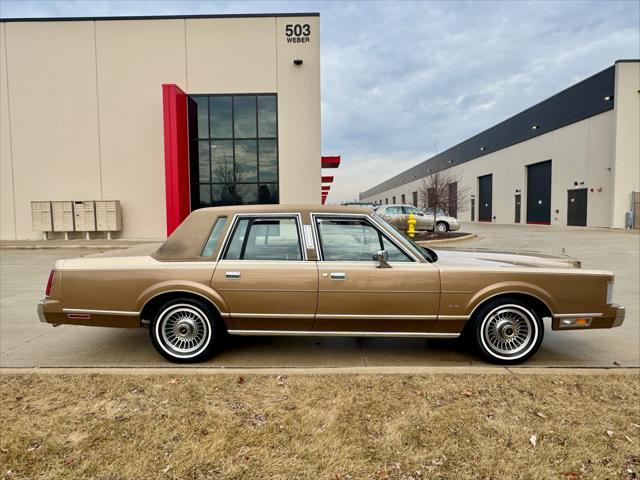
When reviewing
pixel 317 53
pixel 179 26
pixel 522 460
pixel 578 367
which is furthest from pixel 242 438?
pixel 179 26

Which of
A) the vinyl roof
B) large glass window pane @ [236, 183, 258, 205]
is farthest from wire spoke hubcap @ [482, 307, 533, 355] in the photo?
the vinyl roof

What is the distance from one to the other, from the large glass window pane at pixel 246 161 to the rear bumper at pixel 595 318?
626 inches

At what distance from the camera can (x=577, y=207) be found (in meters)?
30.4

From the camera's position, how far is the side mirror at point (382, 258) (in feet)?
12.4

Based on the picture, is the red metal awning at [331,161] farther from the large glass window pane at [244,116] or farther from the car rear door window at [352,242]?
Answer: the car rear door window at [352,242]

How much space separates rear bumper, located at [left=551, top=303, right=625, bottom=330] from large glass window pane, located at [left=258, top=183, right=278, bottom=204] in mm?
15398

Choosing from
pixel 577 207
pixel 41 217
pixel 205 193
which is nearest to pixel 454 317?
pixel 205 193

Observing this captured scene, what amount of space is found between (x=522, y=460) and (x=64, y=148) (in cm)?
2123

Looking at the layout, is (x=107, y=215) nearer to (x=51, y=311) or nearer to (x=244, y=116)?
(x=244, y=116)

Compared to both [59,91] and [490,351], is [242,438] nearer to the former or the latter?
[490,351]

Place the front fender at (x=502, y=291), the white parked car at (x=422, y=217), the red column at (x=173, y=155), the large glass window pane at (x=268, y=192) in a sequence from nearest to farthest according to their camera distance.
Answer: the front fender at (x=502, y=291)
the red column at (x=173, y=155)
the large glass window pane at (x=268, y=192)
the white parked car at (x=422, y=217)

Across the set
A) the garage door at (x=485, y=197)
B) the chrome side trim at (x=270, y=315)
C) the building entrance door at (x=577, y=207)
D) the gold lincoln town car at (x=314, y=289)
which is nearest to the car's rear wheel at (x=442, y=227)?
the building entrance door at (x=577, y=207)

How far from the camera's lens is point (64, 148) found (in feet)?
60.4

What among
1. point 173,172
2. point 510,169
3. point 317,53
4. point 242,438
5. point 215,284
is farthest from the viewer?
point 510,169
